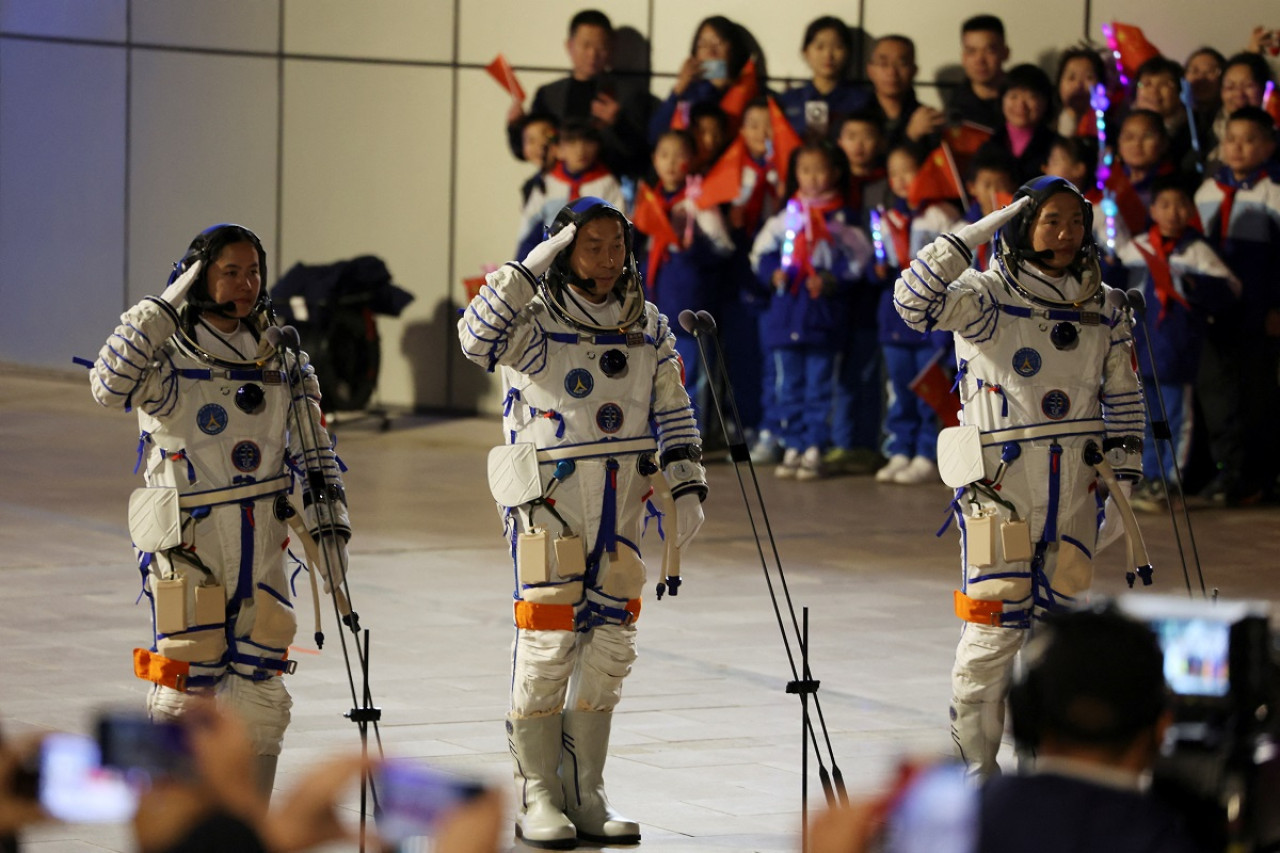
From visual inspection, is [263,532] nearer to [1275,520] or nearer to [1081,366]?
[1081,366]

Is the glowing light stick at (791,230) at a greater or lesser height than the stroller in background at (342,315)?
greater

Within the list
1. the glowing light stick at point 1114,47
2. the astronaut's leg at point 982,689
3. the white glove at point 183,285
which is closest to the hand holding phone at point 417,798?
the white glove at point 183,285

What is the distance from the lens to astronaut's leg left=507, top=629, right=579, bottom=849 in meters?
6.82

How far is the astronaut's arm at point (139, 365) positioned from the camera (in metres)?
6.31

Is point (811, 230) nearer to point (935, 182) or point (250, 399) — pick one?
point (935, 182)

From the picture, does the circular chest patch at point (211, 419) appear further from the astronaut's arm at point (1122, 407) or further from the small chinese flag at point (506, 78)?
the small chinese flag at point (506, 78)

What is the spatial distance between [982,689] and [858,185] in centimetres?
801

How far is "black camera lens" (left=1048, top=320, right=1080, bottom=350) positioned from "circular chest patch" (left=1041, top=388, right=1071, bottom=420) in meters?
0.15

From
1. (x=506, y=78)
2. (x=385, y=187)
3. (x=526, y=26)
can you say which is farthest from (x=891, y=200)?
(x=385, y=187)

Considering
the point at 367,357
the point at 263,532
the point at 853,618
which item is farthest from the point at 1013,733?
the point at 367,357

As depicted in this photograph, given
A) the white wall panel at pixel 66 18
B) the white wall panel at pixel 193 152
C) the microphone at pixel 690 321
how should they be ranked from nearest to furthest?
1. the microphone at pixel 690 321
2. the white wall panel at pixel 193 152
3. the white wall panel at pixel 66 18

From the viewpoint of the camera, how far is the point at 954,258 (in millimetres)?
7246

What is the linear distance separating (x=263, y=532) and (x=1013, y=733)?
3.46 metres

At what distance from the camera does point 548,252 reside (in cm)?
691
